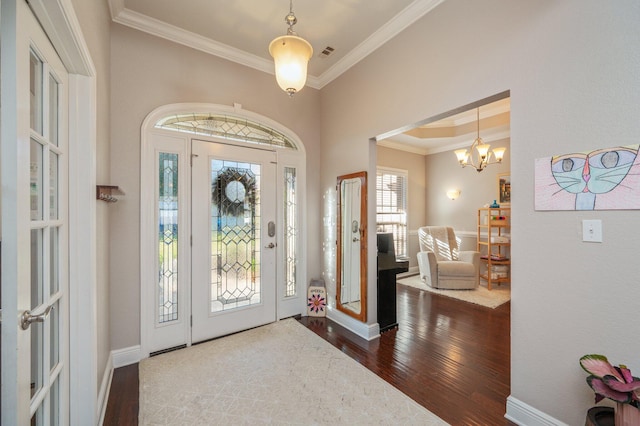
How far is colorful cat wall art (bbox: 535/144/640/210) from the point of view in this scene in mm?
1368

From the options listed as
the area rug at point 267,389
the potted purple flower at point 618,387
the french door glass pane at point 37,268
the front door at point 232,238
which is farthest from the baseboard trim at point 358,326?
the french door glass pane at point 37,268

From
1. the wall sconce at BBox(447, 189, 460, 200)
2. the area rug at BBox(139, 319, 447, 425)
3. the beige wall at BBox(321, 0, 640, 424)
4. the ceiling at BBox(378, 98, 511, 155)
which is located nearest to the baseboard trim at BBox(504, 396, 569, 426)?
the beige wall at BBox(321, 0, 640, 424)

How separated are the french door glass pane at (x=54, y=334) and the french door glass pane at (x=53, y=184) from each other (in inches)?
18.3

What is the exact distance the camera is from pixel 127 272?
2.46 m

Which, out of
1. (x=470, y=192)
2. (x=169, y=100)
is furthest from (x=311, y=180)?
(x=470, y=192)

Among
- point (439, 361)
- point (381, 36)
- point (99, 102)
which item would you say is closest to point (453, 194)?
point (381, 36)

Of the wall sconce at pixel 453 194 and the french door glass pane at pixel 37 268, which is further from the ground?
the wall sconce at pixel 453 194

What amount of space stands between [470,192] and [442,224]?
950 millimetres

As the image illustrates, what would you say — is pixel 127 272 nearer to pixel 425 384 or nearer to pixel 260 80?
pixel 260 80

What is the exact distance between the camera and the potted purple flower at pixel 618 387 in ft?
3.85

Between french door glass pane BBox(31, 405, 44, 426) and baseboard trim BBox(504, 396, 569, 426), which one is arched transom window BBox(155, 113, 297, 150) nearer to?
french door glass pane BBox(31, 405, 44, 426)

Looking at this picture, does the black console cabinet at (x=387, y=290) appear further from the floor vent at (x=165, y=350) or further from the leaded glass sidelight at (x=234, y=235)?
the floor vent at (x=165, y=350)

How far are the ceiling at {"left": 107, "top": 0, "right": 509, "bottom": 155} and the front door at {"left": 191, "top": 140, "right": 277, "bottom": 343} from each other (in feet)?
3.60

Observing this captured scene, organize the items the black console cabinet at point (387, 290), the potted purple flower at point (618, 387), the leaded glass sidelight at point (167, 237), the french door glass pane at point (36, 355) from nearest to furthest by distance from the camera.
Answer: the french door glass pane at point (36, 355) < the potted purple flower at point (618, 387) < the leaded glass sidelight at point (167, 237) < the black console cabinet at point (387, 290)
